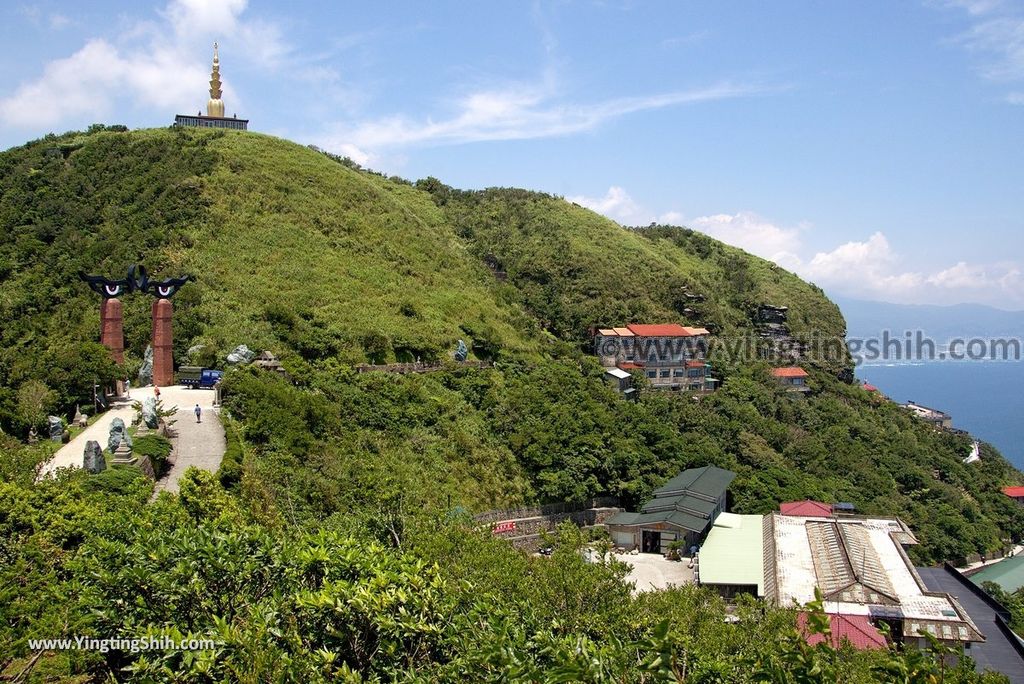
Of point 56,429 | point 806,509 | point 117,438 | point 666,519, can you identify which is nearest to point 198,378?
point 56,429

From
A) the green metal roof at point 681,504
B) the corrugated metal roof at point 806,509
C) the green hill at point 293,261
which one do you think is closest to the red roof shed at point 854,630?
the green metal roof at point 681,504

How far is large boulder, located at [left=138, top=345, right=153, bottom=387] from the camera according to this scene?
2850 centimetres

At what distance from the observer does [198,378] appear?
28484 mm

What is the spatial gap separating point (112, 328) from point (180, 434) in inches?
254

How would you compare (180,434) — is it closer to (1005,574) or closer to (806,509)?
(806,509)

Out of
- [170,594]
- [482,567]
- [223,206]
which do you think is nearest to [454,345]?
[223,206]

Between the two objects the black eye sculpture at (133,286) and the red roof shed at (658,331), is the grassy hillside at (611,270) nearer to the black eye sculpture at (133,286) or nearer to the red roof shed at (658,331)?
the red roof shed at (658,331)

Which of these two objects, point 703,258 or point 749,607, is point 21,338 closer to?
point 749,607

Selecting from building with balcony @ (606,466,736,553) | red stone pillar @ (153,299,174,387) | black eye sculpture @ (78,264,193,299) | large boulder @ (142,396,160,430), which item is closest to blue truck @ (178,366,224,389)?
red stone pillar @ (153,299,174,387)

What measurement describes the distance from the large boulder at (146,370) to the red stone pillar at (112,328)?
42.6 inches

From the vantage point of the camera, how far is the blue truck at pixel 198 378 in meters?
28.4

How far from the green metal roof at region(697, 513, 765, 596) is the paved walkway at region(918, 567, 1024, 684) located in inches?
227

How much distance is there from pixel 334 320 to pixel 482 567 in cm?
2178

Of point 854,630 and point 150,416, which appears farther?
point 150,416
